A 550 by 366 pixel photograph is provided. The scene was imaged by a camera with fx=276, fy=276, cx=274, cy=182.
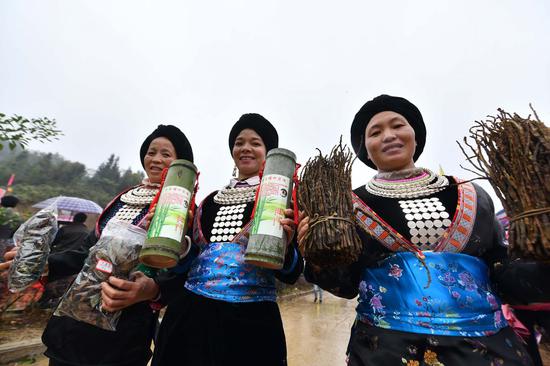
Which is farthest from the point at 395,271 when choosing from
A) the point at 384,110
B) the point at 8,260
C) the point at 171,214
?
the point at 8,260

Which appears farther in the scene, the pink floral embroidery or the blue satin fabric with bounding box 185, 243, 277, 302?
the blue satin fabric with bounding box 185, 243, 277, 302

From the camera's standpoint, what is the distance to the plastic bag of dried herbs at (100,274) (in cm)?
166

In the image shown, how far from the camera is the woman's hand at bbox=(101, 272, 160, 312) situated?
5.34 ft

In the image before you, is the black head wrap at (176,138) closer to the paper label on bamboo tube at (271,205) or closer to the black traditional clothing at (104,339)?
the black traditional clothing at (104,339)

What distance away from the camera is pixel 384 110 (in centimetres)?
207

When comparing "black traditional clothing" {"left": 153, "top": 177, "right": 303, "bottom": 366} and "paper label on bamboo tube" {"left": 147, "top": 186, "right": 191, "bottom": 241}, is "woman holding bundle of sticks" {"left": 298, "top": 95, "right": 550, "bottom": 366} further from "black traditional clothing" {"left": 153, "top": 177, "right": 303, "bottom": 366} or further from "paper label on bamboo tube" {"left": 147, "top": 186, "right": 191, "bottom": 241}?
"paper label on bamboo tube" {"left": 147, "top": 186, "right": 191, "bottom": 241}

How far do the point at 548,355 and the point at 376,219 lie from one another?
618 centimetres

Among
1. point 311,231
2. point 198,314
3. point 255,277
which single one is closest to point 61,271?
point 198,314

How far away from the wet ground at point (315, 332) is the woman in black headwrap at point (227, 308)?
388 centimetres

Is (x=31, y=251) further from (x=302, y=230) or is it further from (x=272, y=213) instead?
(x=302, y=230)

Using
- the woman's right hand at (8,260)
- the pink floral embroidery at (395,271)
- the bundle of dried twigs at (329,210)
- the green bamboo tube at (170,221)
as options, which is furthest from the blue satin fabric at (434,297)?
the woman's right hand at (8,260)

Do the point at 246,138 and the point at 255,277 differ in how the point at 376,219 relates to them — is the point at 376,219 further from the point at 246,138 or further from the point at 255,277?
the point at 246,138

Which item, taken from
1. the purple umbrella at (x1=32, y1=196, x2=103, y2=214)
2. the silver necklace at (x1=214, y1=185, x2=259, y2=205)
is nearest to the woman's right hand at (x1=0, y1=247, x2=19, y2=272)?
the silver necklace at (x1=214, y1=185, x2=259, y2=205)

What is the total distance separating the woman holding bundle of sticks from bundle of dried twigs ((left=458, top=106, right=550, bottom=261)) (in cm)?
29
